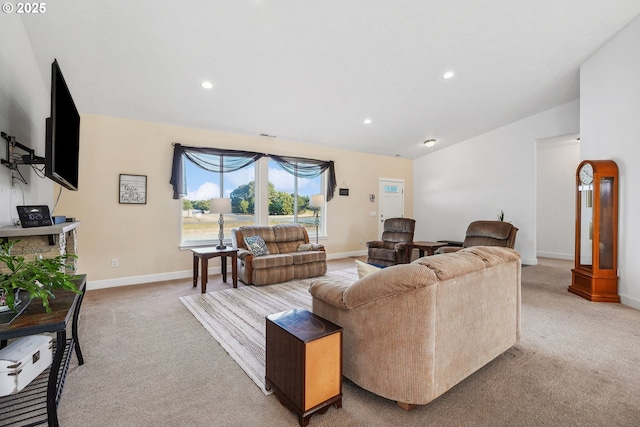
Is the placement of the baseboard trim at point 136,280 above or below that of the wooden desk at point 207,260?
below

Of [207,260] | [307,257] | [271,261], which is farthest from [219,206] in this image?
[307,257]

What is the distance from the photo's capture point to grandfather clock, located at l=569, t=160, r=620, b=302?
144 inches

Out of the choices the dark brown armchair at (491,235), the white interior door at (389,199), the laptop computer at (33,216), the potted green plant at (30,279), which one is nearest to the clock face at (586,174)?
the dark brown armchair at (491,235)

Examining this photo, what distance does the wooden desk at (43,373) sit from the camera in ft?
4.23

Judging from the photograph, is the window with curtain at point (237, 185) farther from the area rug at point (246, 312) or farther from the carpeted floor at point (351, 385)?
the carpeted floor at point (351, 385)

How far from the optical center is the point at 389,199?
25.5 ft

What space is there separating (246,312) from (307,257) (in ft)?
5.69

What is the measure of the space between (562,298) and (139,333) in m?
5.01

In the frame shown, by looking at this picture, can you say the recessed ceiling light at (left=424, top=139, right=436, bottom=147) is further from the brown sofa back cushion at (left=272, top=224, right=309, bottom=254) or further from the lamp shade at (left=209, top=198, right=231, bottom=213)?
the lamp shade at (left=209, top=198, right=231, bottom=213)

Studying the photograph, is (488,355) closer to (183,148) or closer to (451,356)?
(451,356)

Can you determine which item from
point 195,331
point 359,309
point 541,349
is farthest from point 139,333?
point 541,349

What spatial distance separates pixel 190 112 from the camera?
446 cm

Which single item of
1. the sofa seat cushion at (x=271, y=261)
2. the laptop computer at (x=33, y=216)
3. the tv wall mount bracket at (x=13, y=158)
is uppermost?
the tv wall mount bracket at (x=13, y=158)

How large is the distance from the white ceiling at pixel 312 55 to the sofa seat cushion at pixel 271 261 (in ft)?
7.66
